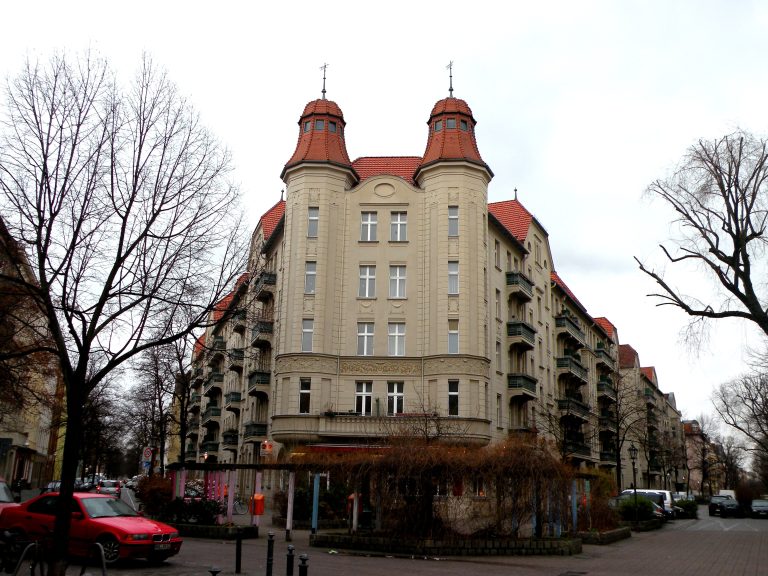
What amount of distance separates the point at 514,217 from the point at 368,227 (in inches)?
604

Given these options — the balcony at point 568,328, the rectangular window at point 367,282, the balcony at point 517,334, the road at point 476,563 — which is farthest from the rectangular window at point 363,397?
the balcony at point 568,328

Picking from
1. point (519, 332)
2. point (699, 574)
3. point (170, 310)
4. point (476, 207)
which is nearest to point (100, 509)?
point (170, 310)

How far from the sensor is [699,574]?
1753 centimetres

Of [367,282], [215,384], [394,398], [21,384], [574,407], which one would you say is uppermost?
[367,282]

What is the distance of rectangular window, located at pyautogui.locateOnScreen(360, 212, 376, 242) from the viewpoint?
40219 millimetres

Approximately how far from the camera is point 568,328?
5869 cm

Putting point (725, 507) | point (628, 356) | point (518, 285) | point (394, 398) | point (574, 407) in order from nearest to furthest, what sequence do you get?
point (394, 398)
point (518, 285)
point (574, 407)
point (725, 507)
point (628, 356)

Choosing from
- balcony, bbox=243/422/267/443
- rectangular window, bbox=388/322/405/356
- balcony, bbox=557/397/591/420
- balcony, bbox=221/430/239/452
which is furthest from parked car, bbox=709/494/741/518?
balcony, bbox=243/422/267/443

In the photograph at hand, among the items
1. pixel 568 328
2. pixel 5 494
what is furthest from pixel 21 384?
pixel 568 328

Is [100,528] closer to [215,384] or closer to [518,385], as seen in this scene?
[518,385]

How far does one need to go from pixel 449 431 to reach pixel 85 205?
2562 centimetres

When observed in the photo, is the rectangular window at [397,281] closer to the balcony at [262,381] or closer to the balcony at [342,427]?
the balcony at [342,427]

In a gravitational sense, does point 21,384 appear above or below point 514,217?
below

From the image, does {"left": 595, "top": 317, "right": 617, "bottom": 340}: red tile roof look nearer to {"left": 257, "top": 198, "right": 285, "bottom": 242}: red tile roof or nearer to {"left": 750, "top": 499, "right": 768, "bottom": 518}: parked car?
{"left": 750, "top": 499, "right": 768, "bottom": 518}: parked car
